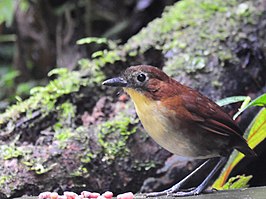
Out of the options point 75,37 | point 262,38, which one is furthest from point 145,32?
point 75,37

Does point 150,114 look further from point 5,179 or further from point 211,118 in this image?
point 5,179

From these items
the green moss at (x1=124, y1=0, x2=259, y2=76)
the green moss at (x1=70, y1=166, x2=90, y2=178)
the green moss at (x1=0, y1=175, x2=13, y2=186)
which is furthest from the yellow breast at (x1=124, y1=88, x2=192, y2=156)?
the green moss at (x1=124, y1=0, x2=259, y2=76)

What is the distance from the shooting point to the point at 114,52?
4422 mm

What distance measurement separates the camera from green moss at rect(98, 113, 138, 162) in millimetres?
3680

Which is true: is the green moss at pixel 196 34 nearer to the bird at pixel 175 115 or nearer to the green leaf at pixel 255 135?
the green leaf at pixel 255 135

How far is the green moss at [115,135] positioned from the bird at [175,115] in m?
0.94

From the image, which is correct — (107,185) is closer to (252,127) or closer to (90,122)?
(90,122)

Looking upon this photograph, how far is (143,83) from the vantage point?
2662mm

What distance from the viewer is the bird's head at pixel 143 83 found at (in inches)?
105

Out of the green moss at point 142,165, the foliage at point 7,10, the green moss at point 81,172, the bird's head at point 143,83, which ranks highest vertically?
the foliage at point 7,10

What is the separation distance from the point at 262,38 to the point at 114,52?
4.18 feet

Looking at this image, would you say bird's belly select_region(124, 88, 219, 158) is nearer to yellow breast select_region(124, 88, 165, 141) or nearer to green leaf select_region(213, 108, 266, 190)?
yellow breast select_region(124, 88, 165, 141)

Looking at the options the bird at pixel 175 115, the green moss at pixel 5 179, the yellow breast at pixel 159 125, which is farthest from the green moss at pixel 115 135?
the yellow breast at pixel 159 125

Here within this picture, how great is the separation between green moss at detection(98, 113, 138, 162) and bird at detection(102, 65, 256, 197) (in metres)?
0.94
